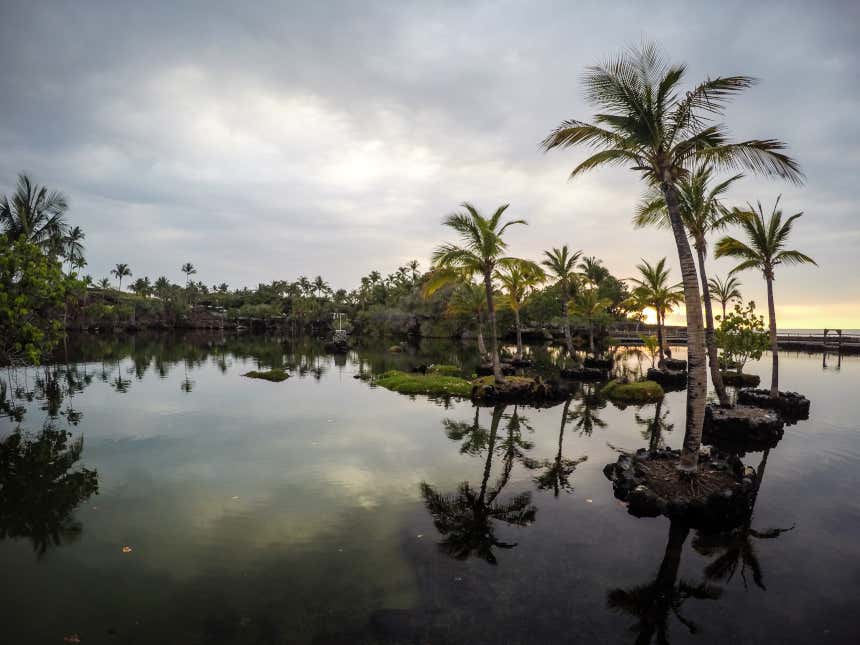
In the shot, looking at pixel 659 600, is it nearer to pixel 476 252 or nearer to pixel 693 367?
pixel 693 367

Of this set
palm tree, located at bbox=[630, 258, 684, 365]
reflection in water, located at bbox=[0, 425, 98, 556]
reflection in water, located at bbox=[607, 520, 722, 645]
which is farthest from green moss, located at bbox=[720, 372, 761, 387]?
reflection in water, located at bbox=[0, 425, 98, 556]

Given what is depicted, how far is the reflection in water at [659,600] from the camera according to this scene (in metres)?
6.11

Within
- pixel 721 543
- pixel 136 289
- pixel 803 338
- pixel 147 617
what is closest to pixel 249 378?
pixel 147 617

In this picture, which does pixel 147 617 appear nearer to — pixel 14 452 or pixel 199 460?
pixel 199 460

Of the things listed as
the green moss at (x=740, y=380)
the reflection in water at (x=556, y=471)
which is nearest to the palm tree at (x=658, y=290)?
the green moss at (x=740, y=380)

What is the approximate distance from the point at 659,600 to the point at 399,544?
4.32 metres

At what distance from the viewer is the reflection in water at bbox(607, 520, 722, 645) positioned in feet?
20.1

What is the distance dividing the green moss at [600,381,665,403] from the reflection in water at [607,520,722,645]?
1675 cm

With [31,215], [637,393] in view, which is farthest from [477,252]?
[31,215]

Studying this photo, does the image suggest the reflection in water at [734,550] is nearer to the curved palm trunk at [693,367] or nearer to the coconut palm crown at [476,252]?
the curved palm trunk at [693,367]

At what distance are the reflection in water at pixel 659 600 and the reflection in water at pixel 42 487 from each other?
9.79m

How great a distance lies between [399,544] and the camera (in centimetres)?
835

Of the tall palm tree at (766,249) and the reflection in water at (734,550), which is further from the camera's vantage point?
the tall palm tree at (766,249)

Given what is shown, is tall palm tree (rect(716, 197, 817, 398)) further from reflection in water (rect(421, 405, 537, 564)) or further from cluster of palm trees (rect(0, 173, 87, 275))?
cluster of palm trees (rect(0, 173, 87, 275))
